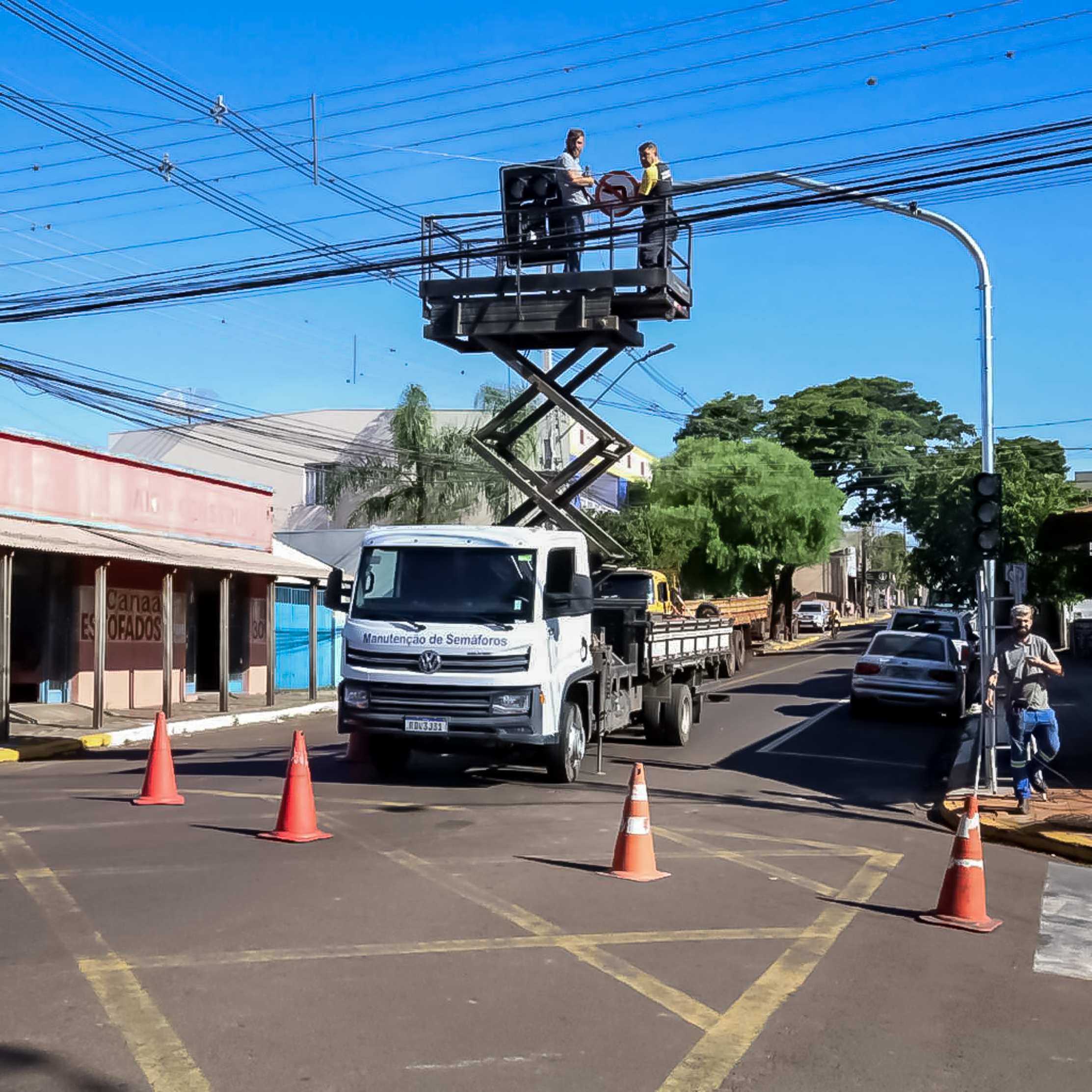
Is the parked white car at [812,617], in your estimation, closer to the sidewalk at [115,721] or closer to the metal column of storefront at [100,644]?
the sidewalk at [115,721]

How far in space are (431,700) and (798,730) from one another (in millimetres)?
9392

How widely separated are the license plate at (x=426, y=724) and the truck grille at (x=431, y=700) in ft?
0.16

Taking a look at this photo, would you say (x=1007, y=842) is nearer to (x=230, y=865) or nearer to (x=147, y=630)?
(x=230, y=865)

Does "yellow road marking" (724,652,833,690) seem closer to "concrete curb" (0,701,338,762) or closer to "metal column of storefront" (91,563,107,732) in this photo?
"concrete curb" (0,701,338,762)

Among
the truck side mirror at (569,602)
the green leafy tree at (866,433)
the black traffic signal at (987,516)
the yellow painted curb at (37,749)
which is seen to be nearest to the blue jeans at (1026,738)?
the black traffic signal at (987,516)

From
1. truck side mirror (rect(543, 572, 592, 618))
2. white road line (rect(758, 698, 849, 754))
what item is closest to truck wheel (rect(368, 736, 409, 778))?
truck side mirror (rect(543, 572, 592, 618))

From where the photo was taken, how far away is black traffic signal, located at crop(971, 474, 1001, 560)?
41.9 feet

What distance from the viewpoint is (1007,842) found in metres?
11.0

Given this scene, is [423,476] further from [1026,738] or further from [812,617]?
[812,617]

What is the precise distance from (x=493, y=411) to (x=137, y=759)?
30.5 m

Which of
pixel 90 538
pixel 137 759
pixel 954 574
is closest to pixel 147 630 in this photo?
pixel 90 538

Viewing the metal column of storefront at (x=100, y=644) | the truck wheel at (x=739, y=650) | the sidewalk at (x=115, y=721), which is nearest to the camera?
the sidewalk at (x=115, y=721)

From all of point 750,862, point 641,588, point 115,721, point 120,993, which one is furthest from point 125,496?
point 120,993

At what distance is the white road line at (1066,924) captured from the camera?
677 cm
